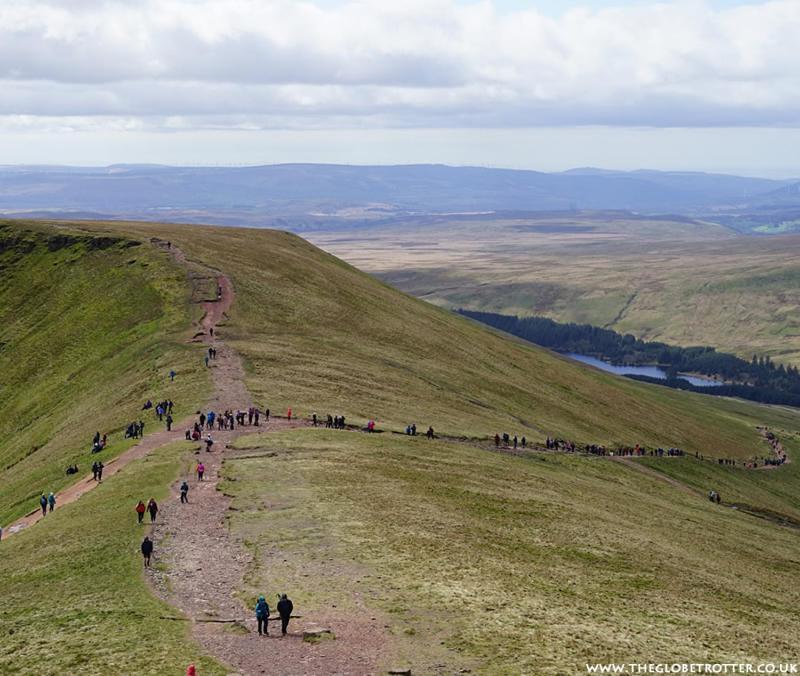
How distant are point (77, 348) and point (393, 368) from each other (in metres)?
41.2

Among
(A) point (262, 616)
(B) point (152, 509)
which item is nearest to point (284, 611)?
(A) point (262, 616)

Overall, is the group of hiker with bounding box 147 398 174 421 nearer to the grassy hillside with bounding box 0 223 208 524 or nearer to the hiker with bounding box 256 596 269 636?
the grassy hillside with bounding box 0 223 208 524

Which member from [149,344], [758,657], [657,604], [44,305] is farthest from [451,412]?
[44,305]

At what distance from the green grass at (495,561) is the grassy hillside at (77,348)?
19.5 meters

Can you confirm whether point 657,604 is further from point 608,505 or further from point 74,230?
point 74,230

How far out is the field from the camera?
36.2 m

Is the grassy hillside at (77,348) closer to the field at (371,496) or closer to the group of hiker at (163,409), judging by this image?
the field at (371,496)

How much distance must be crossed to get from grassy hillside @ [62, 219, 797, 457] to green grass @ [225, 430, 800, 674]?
17.4 m

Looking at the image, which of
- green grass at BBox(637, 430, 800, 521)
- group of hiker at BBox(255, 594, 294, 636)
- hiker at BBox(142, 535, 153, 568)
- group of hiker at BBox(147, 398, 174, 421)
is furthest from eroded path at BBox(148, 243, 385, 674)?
green grass at BBox(637, 430, 800, 521)

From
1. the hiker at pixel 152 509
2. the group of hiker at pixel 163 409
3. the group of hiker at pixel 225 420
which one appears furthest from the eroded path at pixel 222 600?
the group of hiker at pixel 163 409

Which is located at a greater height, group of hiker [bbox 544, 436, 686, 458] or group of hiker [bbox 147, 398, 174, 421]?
group of hiker [bbox 147, 398, 174, 421]

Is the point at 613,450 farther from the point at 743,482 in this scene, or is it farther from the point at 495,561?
the point at 495,561

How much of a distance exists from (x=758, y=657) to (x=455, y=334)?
374 ft

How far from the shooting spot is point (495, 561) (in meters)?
46.1
